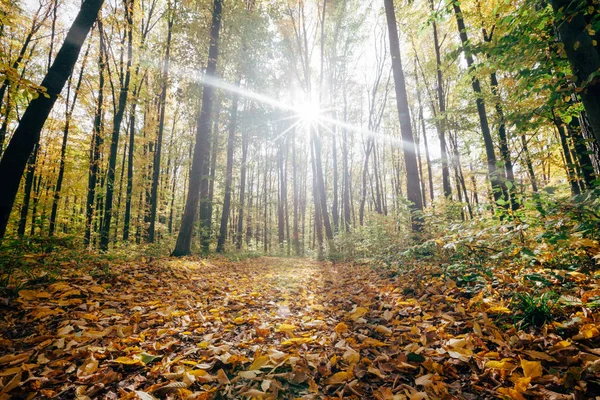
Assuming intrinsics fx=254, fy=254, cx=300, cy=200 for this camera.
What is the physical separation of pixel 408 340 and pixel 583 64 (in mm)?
2909

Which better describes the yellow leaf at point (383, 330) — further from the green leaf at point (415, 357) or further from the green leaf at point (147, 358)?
the green leaf at point (147, 358)

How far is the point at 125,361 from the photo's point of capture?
5.87 feet

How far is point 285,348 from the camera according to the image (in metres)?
2.15

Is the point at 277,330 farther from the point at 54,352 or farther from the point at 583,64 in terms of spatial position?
the point at 583,64

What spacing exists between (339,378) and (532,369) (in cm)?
114

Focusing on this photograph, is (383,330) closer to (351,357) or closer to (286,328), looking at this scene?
(351,357)

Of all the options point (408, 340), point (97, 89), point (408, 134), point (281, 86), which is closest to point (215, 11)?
point (281, 86)

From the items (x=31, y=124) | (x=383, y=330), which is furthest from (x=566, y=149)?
(x=31, y=124)

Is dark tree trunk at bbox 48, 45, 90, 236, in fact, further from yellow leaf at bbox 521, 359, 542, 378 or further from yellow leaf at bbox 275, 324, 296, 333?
yellow leaf at bbox 521, 359, 542, 378

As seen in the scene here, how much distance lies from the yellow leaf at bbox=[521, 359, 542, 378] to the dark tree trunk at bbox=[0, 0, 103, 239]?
5.18m

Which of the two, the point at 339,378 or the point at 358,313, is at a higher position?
the point at 358,313

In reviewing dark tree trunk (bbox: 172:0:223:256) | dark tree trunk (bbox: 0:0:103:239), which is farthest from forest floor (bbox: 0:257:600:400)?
dark tree trunk (bbox: 172:0:223:256)

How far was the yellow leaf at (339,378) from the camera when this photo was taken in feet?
5.53

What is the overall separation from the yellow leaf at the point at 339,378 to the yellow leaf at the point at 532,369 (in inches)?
40.7
